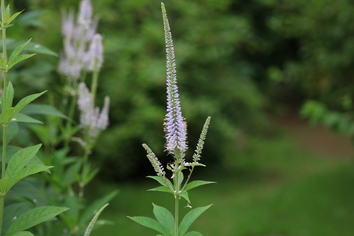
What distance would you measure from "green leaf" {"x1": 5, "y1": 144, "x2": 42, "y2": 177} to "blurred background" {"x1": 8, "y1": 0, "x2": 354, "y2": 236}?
15.2ft

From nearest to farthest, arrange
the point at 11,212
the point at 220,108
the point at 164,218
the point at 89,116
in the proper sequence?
the point at 164,218, the point at 11,212, the point at 89,116, the point at 220,108

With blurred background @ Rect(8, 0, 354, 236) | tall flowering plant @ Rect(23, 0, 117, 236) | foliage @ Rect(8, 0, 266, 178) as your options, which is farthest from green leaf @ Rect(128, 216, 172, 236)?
foliage @ Rect(8, 0, 266, 178)

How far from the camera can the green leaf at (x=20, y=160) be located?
2084mm

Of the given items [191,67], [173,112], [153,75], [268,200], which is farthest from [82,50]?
[191,67]

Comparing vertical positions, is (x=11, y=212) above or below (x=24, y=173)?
below

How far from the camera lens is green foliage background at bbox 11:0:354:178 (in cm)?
765

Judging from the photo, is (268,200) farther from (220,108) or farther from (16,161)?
(16,161)

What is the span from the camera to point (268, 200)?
28.4 ft

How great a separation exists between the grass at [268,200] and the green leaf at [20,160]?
5063 millimetres

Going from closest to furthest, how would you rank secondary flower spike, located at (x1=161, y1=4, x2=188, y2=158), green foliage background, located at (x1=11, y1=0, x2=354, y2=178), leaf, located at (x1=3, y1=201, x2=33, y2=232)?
secondary flower spike, located at (x1=161, y1=4, x2=188, y2=158) → leaf, located at (x1=3, y1=201, x2=33, y2=232) → green foliage background, located at (x1=11, y1=0, x2=354, y2=178)

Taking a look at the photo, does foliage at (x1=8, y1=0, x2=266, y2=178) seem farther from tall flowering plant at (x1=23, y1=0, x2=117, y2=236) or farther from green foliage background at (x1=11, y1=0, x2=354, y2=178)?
tall flowering plant at (x1=23, y1=0, x2=117, y2=236)

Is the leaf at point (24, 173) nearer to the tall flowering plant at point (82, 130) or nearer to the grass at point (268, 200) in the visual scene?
the tall flowering plant at point (82, 130)

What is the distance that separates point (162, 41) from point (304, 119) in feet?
23.9

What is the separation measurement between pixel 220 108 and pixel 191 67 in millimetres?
1071
